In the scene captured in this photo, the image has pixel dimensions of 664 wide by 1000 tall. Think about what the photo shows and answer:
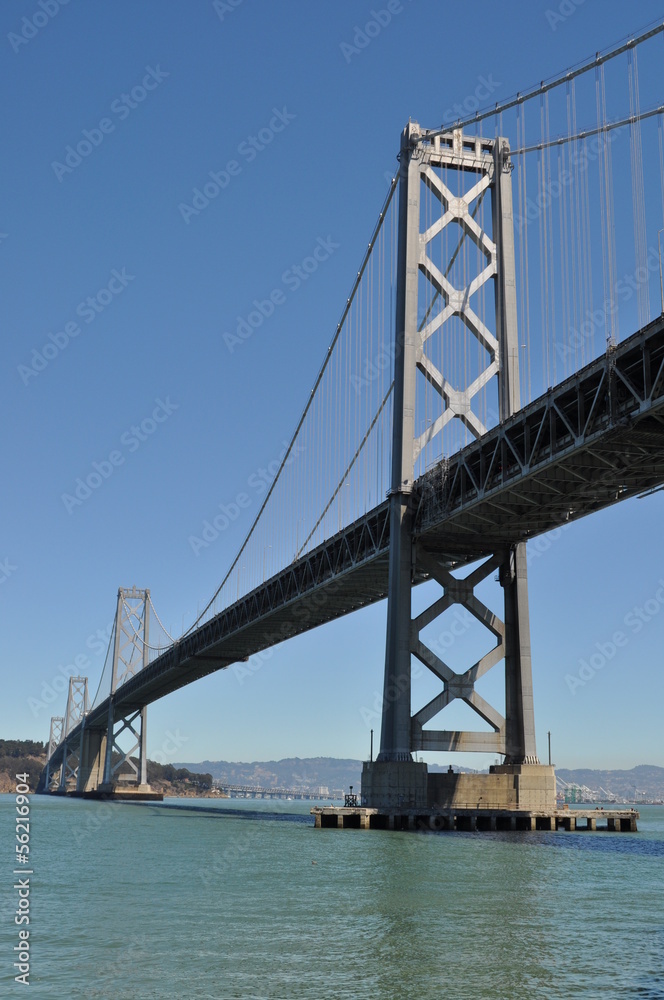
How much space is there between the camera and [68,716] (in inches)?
6540

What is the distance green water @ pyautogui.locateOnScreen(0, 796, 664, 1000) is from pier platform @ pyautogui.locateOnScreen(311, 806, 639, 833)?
569 centimetres

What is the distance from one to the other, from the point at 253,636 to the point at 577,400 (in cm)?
3985

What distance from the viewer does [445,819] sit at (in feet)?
123

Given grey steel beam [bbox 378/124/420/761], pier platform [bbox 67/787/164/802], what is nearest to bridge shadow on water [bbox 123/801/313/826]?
grey steel beam [bbox 378/124/420/761]

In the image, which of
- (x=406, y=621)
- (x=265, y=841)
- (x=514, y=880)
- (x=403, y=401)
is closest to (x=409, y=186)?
(x=403, y=401)

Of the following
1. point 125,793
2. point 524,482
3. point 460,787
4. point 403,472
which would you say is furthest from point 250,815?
point 125,793

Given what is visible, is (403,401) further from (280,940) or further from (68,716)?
(68,716)

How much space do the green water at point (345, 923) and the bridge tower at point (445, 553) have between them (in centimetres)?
801

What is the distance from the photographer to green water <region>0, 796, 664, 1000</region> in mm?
12797

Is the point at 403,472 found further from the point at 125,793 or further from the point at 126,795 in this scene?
the point at 126,795

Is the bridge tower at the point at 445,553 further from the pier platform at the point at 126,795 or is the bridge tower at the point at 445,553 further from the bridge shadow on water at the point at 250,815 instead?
the pier platform at the point at 126,795

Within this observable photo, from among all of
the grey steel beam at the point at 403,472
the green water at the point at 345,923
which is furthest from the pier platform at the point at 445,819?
the green water at the point at 345,923

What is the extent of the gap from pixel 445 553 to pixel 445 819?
9382 millimetres

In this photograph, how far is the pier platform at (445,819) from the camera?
121ft
